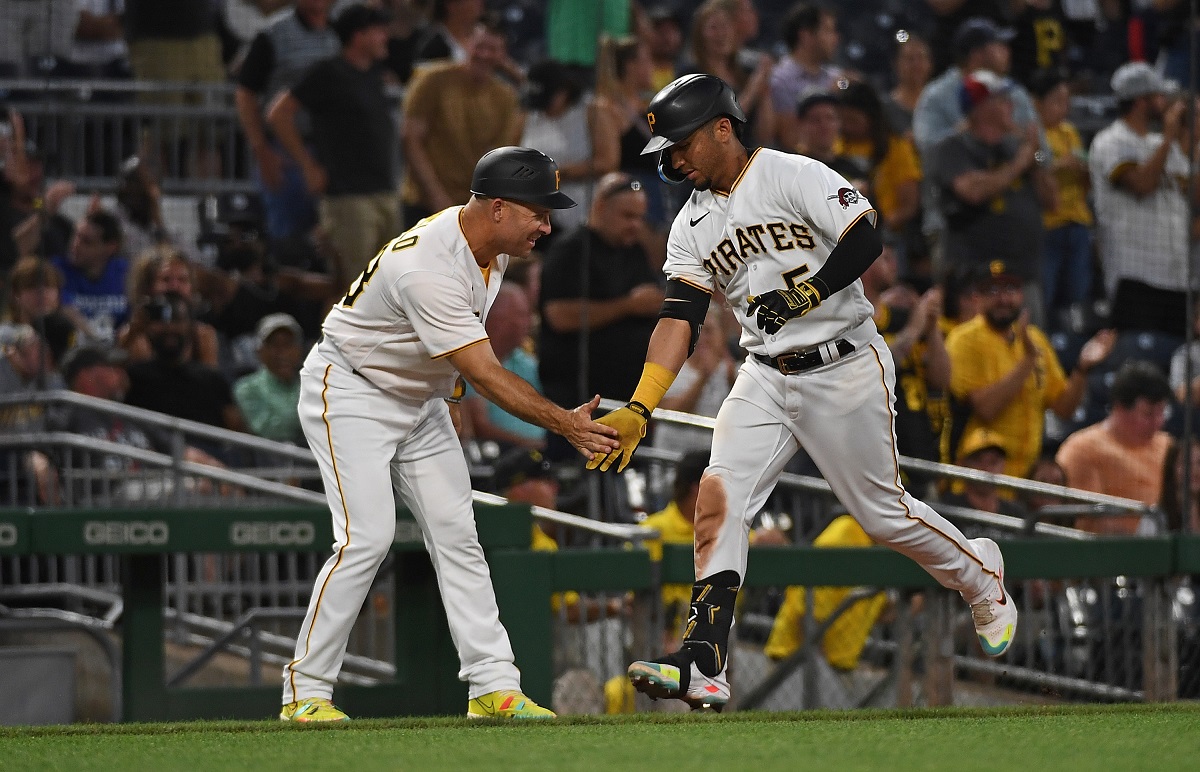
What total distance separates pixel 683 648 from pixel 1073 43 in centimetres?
680

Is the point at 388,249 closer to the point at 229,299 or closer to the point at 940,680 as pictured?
the point at 940,680

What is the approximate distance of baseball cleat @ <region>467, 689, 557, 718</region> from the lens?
523cm

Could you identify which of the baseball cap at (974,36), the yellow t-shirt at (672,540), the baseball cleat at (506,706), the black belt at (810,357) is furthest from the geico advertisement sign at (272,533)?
the baseball cap at (974,36)

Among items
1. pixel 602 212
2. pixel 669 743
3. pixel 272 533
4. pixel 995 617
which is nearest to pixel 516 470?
pixel 272 533

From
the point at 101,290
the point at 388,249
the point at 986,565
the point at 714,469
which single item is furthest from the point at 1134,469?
the point at 101,290

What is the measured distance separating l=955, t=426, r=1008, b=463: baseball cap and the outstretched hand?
11.1 feet

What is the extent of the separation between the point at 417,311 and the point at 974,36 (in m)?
5.46

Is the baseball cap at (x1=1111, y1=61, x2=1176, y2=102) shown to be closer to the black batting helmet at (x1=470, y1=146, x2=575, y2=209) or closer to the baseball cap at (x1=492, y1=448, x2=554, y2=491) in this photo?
the baseball cap at (x1=492, y1=448, x2=554, y2=491)

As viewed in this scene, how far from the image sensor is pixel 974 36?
957 centimetres

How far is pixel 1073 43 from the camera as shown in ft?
34.4

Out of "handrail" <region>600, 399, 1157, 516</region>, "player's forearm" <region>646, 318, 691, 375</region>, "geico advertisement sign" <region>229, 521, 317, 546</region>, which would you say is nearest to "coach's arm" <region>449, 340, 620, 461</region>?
"player's forearm" <region>646, 318, 691, 375</region>

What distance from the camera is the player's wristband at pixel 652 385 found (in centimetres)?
513

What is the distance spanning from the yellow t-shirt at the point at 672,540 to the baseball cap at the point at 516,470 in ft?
1.71

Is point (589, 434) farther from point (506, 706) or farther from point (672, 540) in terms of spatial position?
point (672, 540)
